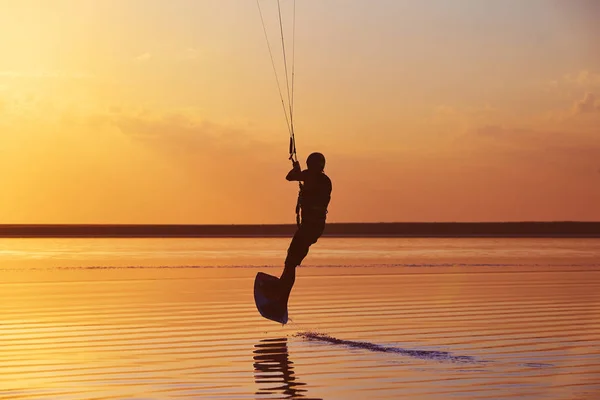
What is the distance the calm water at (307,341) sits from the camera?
10.3 meters

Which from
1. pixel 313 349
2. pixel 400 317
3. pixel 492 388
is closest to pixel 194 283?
pixel 400 317

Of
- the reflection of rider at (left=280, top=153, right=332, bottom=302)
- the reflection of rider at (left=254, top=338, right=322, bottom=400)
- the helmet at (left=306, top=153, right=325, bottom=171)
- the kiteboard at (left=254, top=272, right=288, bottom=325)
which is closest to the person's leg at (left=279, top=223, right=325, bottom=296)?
the reflection of rider at (left=280, top=153, right=332, bottom=302)

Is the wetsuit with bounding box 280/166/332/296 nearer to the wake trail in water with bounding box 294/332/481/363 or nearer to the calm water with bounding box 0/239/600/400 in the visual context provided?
the calm water with bounding box 0/239/600/400

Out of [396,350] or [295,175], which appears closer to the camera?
[396,350]

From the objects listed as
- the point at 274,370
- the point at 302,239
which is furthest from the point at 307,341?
the point at 274,370

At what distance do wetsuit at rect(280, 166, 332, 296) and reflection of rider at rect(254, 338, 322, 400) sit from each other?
189 centimetres

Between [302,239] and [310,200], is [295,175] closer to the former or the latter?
[310,200]

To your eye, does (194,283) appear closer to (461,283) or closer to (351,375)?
(461,283)

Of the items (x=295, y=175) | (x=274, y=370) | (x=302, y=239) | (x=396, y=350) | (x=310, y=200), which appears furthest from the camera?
(x=302, y=239)

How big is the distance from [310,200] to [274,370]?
4.51 metres

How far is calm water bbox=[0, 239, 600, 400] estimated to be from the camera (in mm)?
10344

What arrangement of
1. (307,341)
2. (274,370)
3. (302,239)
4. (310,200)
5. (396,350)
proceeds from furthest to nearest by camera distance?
1. (302,239)
2. (310,200)
3. (307,341)
4. (396,350)
5. (274,370)

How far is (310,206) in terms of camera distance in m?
15.7

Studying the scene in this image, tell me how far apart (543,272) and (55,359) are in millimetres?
21545
